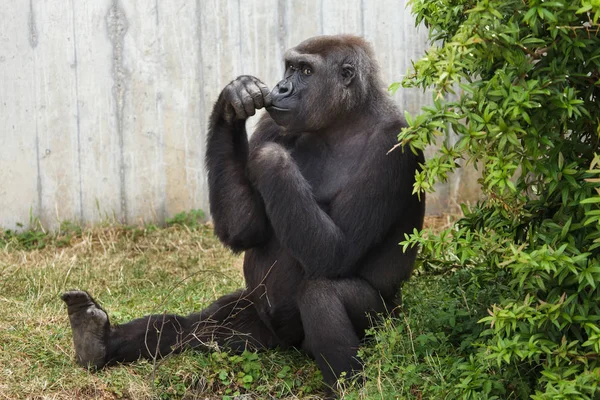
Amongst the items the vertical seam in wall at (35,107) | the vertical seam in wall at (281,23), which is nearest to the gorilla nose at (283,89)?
the vertical seam in wall at (281,23)

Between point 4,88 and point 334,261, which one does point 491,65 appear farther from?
point 4,88

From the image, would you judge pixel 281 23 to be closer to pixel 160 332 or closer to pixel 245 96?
pixel 245 96

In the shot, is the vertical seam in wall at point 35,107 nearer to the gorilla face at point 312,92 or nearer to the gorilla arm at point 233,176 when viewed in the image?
the gorilla arm at point 233,176

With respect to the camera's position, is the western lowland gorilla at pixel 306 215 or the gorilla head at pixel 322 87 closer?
the western lowland gorilla at pixel 306 215

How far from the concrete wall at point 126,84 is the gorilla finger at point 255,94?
218 cm

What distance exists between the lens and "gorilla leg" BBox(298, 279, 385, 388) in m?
3.76

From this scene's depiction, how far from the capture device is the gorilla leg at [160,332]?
4000mm

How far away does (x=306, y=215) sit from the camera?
379 centimetres

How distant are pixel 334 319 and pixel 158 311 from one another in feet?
4.33

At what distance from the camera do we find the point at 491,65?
298 cm

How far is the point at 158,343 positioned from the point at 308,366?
702 millimetres

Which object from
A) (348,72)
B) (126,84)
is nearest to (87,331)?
(348,72)

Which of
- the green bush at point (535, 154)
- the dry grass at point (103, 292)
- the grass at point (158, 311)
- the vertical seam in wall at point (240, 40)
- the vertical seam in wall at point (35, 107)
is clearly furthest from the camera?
the vertical seam in wall at point (240, 40)

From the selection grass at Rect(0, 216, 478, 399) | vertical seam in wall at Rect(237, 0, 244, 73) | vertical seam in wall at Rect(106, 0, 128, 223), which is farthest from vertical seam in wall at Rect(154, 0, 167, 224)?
vertical seam in wall at Rect(237, 0, 244, 73)
